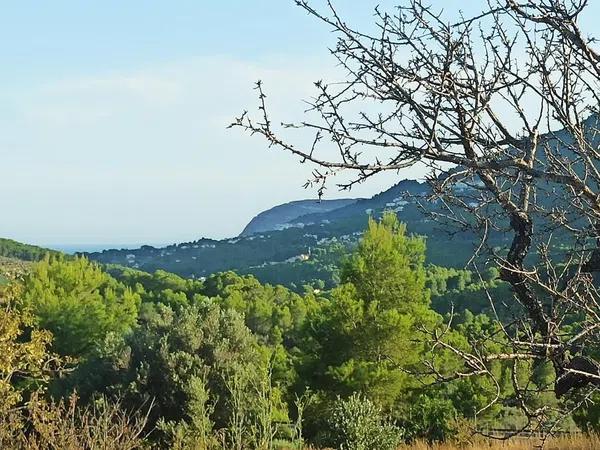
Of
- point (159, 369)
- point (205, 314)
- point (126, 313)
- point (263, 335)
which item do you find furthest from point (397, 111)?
point (263, 335)

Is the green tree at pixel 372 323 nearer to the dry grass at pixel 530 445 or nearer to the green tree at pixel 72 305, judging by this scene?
the dry grass at pixel 530 445

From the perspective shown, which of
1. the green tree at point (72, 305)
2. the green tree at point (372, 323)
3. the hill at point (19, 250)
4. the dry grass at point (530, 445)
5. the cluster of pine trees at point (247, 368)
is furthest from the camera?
the hill at point (19, 250)

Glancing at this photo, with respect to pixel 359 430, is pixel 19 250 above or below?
above

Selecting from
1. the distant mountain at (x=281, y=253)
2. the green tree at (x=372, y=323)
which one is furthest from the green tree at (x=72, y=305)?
the distant mountain at (x=281, y=253)

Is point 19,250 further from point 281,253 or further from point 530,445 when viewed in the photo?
point 530,445

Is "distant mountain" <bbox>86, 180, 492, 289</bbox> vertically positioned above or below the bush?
above

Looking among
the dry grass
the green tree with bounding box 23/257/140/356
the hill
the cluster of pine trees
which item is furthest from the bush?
the hill

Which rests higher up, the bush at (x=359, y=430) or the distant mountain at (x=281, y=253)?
the distant mountain at (x=281, y=253)

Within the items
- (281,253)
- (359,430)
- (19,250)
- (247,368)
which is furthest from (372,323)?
(281,253)

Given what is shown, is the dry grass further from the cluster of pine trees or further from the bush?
the cluster of pine trees

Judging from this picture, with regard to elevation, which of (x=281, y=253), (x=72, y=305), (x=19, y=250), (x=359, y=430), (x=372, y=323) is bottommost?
(x=359, y=430)

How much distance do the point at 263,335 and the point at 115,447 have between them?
26575 millimetres

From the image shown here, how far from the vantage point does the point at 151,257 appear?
4294 inches

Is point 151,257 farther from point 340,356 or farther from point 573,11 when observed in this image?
point 573,11
